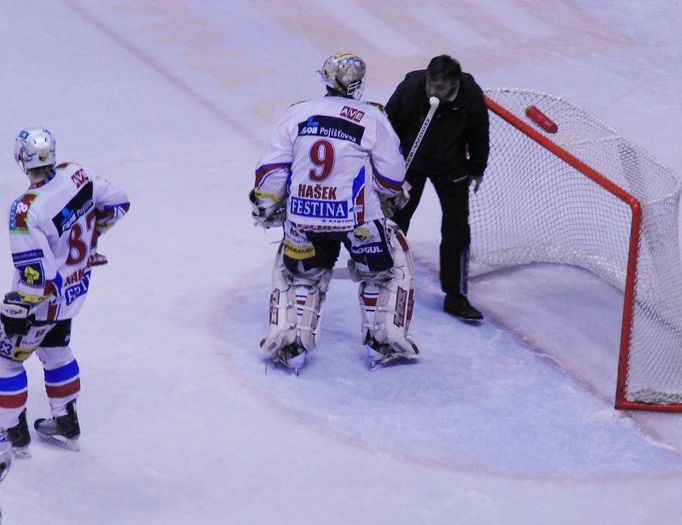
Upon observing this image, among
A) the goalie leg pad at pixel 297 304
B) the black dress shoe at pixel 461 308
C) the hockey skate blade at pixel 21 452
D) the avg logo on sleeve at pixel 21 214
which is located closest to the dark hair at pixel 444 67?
the goalie leg pad at pixel 297 304

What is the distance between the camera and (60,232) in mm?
4484

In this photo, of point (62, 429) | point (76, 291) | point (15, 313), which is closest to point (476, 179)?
point (76, 291)

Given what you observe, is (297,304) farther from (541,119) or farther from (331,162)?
(541,119)

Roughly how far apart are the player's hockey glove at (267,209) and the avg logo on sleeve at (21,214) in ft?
3.56

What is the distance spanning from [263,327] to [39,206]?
151 centimetres

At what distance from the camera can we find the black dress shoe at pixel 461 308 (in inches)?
230

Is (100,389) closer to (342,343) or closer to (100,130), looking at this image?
(342,343)

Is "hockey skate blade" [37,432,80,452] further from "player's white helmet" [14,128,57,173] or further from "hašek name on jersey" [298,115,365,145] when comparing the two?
"hašek name on jersey" [298,115,365,145]

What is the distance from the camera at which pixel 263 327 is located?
18.7 ft

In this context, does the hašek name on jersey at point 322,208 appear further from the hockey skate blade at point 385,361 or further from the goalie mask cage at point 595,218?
the goalie mask cage at point 595,218

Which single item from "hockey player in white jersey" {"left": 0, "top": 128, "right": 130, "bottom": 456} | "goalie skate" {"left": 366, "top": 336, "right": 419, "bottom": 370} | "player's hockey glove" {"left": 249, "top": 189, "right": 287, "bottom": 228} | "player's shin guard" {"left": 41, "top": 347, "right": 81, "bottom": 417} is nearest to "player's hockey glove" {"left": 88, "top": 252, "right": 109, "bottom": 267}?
"hockey player in white jersey" {"left": 0, "top": 128, "right": 130, "bottom": 456}

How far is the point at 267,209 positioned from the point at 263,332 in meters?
0.60

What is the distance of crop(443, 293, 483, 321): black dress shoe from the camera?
5.84m

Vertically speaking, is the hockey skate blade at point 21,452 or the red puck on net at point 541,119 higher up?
the red puck on net at point 541,119
